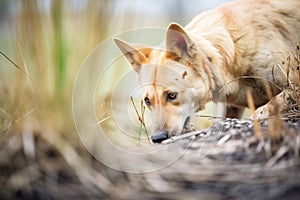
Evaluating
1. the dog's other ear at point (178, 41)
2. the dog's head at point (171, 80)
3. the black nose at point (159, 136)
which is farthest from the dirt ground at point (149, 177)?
the dog's other ear at point (178, 41)

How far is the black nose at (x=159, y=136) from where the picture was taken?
9.25 ft

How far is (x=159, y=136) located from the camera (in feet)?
9.39

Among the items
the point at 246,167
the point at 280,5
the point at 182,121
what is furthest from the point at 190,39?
the point at 246,167

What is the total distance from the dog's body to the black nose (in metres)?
0.02

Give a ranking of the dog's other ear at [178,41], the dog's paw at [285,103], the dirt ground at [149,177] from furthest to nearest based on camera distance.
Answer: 1. the dog's other ear at [178,41]
2. the dog's paw at [285,103]
3. the dirt ground at [149,177]

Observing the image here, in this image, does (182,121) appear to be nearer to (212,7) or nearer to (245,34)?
(245,34)

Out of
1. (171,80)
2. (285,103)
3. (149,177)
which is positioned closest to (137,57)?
(171,80)

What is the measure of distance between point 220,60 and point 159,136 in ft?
2.38

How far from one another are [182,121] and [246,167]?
3.50 ft

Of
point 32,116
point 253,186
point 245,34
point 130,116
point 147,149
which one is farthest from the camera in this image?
point 245,34

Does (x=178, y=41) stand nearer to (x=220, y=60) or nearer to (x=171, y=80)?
(x=171, y=80)

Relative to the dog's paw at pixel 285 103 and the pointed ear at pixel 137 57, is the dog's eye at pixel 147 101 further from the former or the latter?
the dog's paw at pixel 285 103

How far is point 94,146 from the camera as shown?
73.5 inches

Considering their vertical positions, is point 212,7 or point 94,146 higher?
point 212,7
